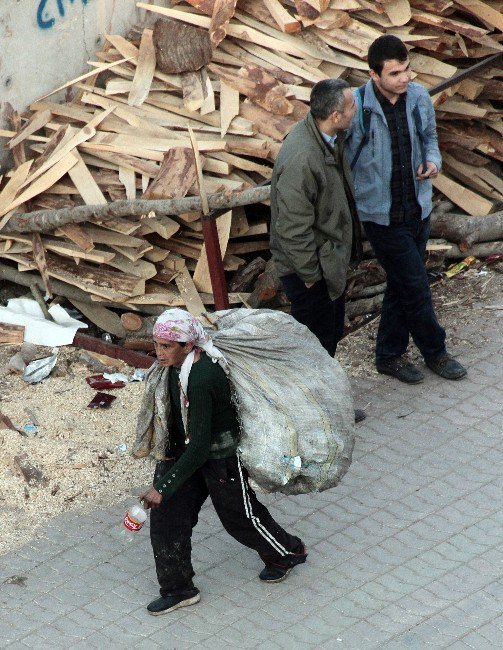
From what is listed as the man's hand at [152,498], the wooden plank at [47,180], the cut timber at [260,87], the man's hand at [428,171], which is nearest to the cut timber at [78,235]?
the wooden plank at [47,180]

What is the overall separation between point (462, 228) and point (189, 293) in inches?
91.7

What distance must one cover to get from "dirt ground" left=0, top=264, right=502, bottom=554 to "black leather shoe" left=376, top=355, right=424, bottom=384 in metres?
0.11

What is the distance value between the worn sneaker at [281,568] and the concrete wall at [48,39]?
14.3ft

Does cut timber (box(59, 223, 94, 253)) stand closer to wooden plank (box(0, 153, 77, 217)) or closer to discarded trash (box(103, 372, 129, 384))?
wooden plank (box(0, 153, 77, 217))

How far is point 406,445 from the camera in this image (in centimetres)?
687

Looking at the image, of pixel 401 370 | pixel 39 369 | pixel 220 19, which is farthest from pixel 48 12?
pixel 401 370

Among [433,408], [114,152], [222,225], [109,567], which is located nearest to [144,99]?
[114,152]

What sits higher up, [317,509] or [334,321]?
[334,321]

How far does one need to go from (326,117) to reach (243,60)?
2.21 m

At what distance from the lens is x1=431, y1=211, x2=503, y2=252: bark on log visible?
344 inches

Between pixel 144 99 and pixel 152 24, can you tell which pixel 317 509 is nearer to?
pixel 144 99

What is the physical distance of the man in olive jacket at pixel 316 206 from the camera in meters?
6.30

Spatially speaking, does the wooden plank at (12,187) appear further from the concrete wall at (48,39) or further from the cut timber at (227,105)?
the cut timber at (227,105)

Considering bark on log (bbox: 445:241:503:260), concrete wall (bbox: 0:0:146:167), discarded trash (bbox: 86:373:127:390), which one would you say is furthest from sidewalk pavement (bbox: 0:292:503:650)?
concrete wall (bbox: 0:0:146:167)
